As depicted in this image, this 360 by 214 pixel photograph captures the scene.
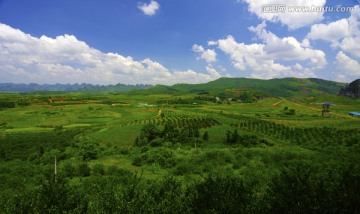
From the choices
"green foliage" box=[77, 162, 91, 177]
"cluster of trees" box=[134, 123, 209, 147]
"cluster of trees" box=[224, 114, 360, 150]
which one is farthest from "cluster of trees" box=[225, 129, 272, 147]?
"green foliage" box=[77, 162, 91, 177]

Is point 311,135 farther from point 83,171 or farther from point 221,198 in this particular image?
point 83,171

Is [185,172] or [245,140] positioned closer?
[185,172]

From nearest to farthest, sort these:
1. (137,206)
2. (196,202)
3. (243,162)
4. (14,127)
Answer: (137,206) → (196,202) → (243,162) → (14,127)

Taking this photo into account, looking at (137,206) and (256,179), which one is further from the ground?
(137,206)

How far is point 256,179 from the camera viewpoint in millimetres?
28812

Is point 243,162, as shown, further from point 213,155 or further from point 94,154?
point 94,154

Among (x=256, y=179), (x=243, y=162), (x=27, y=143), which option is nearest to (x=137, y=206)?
(x=256, y=179)

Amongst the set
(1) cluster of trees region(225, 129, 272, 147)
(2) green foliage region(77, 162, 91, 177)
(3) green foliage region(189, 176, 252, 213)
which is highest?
(3) green foliage region(189, 176, 252, 213)

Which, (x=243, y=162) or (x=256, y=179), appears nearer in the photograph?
(x=256, y=179)

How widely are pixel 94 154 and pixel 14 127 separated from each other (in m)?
69.3

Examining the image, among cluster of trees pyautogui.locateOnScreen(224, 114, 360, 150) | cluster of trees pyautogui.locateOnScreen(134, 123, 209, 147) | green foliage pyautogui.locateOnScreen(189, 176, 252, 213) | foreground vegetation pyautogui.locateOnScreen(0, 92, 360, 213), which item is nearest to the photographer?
green foliage pyautogui.locateOnScreen(189, 176, 252, 213)

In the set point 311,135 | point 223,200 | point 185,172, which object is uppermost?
point 223,200

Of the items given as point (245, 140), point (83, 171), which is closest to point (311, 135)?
point (245, 140)

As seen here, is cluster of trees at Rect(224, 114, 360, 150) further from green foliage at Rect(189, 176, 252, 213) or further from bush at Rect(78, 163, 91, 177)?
bush at Rect(78, 163, 91, 177)
